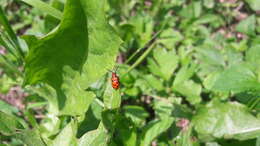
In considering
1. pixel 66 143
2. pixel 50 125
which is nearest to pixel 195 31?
pixel 50 125

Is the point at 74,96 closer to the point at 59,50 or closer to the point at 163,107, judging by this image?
the point at 59,50

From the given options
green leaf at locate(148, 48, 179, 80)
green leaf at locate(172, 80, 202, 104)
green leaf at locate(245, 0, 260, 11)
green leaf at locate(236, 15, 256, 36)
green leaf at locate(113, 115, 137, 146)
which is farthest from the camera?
green leaf at locate(245, 0, 260, 11)

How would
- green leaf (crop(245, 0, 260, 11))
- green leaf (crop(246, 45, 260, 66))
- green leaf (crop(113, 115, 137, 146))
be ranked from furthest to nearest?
1. green leaf (crop(245, 0, 260, 11))
2. green leaf (crop(246, 45, 260, 66))
3. green leaf (crop(113, 115, 137, 146))

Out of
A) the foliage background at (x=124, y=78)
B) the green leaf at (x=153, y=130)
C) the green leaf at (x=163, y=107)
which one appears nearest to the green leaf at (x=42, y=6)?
the foliage background at (x=124, y=78)

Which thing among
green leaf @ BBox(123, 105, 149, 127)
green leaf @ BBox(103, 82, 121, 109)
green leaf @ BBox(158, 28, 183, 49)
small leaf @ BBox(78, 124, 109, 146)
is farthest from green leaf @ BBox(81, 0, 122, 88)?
green leaf @ BBox(158, 28, 183, 49)

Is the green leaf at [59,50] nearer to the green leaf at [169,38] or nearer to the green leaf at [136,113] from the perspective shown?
the green leaf at [136,113]

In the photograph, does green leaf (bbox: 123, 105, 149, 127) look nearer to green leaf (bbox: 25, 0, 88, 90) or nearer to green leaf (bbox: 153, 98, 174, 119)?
green leaf (bbox: 153, 98, 174, 119)

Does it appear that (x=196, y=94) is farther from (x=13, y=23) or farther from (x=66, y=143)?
(x=13, y=23)

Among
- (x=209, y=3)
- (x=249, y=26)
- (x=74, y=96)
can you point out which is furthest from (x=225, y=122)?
(x=209, y=3)
